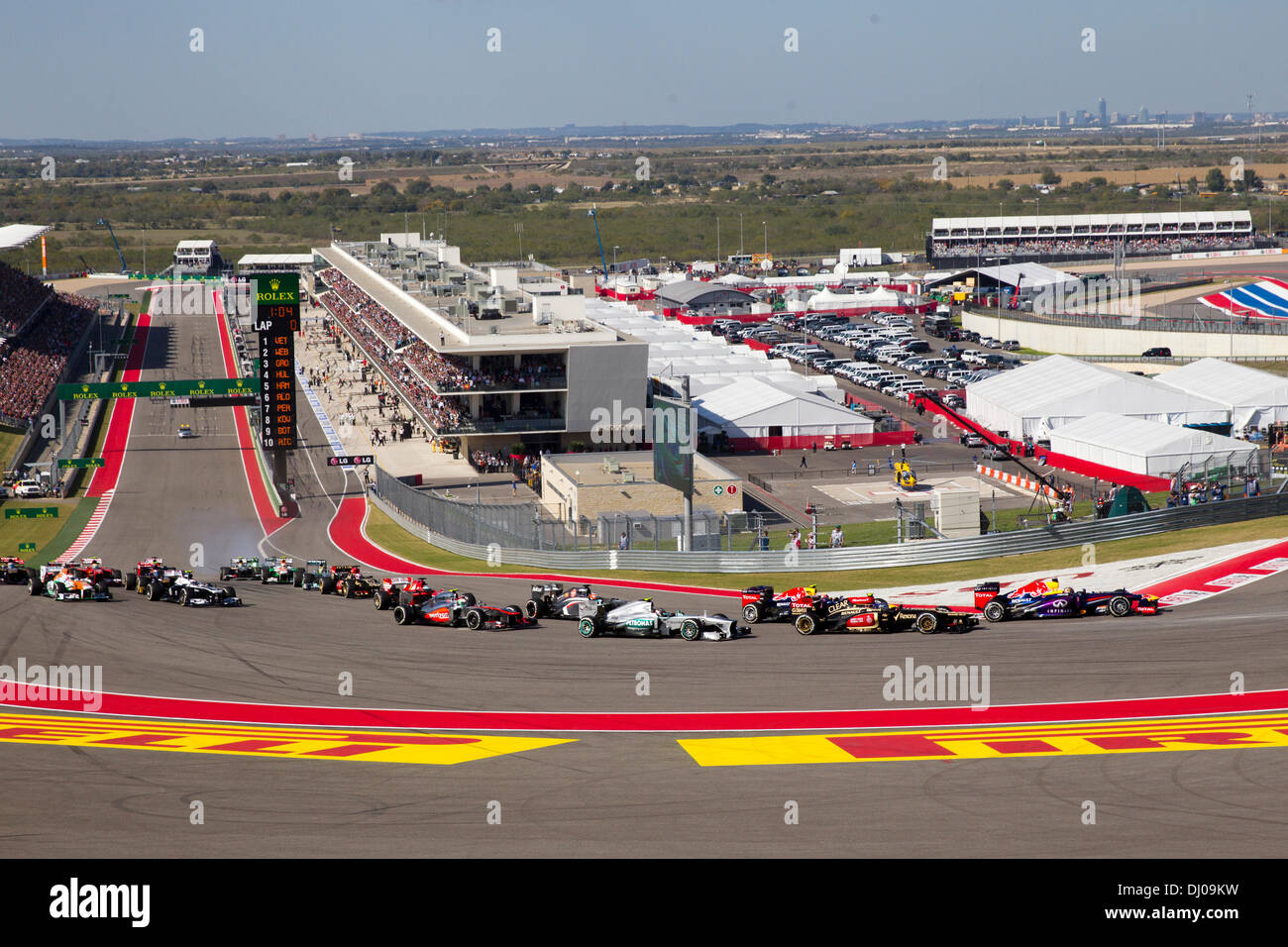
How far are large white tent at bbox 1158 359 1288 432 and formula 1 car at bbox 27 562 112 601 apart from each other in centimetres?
4822

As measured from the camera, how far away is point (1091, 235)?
148250 mm

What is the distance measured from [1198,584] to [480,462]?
3582 cm

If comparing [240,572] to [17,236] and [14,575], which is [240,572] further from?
[17,236]

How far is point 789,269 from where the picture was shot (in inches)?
5645

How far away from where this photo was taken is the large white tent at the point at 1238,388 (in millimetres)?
59812

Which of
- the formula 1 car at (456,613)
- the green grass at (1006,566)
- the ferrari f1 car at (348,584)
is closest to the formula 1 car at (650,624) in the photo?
the formula 1 car at (456,613)

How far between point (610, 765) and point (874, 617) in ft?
36.1

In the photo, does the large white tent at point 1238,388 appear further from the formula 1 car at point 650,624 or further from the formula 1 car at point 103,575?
the formula 1 car at point 103,575

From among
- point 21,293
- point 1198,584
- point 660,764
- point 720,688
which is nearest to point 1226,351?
point 1198,584

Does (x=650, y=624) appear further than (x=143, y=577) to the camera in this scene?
No

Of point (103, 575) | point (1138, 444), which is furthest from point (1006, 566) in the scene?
point (103, 575)

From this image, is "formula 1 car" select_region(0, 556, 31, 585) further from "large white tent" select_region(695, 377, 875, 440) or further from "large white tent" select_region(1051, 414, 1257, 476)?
"large white tent" select_region(1051, 414, 1257, 476)

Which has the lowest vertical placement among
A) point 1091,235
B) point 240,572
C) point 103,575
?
point 240,572

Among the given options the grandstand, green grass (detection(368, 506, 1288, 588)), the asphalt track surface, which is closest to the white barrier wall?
green grass (detection(368, 506, 1288, 588))
